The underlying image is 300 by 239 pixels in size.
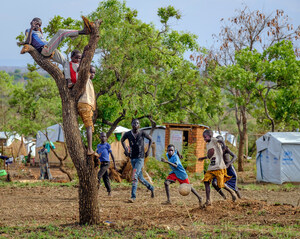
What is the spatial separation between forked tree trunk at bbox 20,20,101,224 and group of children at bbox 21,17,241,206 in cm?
10

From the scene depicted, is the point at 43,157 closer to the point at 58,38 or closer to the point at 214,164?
the point at 214,164

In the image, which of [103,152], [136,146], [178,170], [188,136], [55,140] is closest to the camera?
[178,170]

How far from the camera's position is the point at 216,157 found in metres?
8.52

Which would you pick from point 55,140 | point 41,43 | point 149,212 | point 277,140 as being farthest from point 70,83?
point 55,140

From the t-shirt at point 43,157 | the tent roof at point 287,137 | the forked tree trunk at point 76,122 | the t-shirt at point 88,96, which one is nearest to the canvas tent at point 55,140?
the t-shirt at point 43,157

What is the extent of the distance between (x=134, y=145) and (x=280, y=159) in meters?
8.35

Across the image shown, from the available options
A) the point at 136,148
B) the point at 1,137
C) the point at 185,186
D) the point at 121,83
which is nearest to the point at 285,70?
the point at 121,83

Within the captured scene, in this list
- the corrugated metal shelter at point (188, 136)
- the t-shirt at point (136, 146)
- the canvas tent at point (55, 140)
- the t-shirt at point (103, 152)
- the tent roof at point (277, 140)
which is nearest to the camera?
the t-shirt at point (136, 146)

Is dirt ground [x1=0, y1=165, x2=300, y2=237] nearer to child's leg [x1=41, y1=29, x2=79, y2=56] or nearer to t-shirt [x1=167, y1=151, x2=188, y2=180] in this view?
t-shirt [x1=167, y1=151, x2=188, y2=180]

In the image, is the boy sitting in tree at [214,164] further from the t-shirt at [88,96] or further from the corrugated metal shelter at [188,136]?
the corrugated metal shelter at [188,136]

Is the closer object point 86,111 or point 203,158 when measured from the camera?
point 86,111

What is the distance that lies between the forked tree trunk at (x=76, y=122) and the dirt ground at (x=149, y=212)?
707 millimetres

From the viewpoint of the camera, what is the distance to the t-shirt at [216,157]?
27.9ft

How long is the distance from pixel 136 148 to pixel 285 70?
32.2ft
